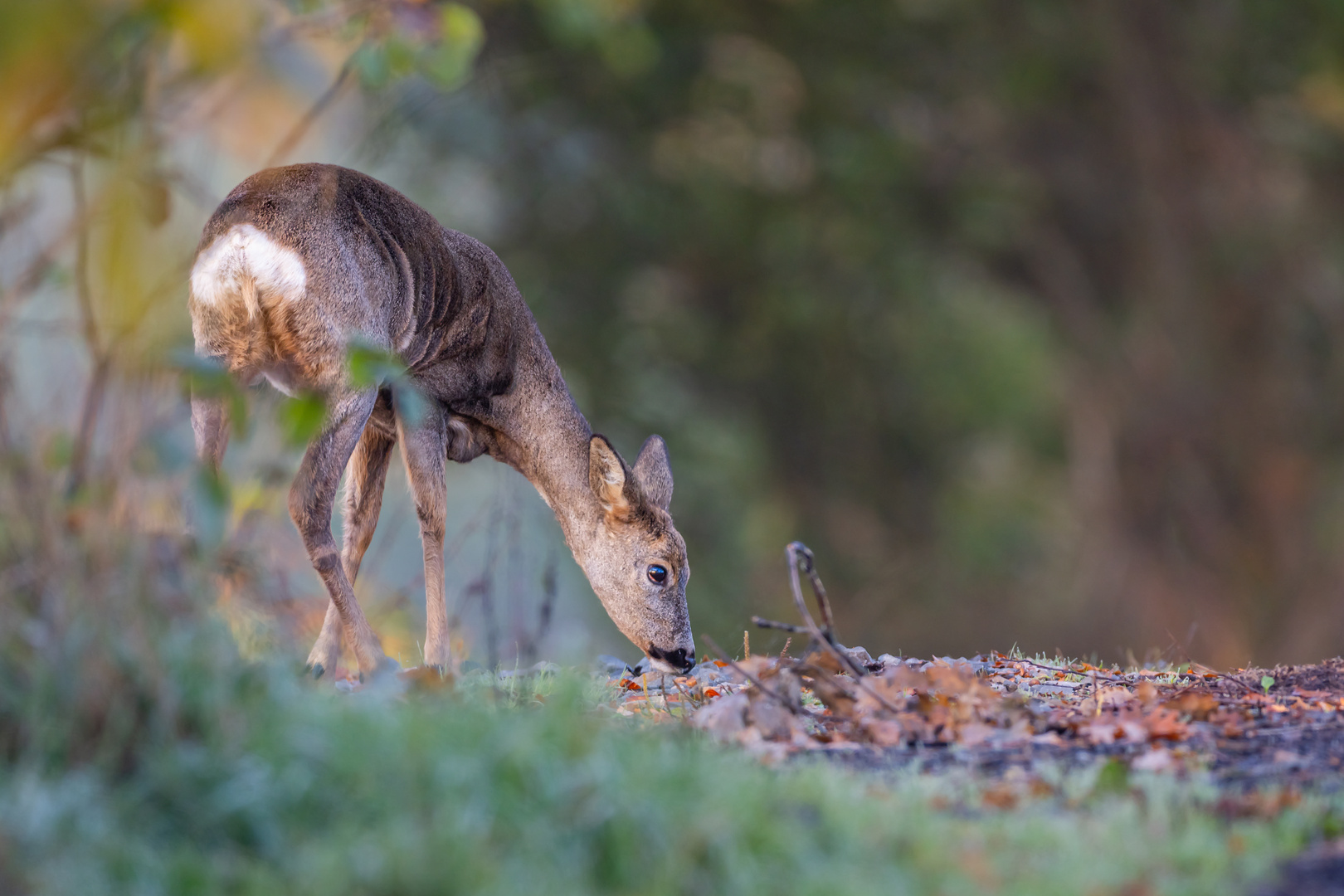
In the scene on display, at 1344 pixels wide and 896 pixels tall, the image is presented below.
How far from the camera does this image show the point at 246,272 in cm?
630

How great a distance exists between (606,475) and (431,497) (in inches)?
36.4

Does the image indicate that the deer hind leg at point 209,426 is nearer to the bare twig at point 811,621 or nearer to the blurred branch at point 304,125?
the blurred branch at point 304,125

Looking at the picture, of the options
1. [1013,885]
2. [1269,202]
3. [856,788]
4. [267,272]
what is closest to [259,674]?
[856,788]

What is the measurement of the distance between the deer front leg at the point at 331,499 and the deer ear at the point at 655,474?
6.36ft

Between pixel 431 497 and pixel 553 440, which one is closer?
pixel 431 497

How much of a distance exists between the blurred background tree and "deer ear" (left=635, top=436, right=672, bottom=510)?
6838 millimetres

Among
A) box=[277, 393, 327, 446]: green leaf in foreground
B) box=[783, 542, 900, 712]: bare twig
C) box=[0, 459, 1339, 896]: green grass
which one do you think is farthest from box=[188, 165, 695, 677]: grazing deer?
box=[277, 393, 327, 446]: green leaf in foreground

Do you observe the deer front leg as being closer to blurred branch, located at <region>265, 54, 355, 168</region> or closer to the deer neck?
the deer neck

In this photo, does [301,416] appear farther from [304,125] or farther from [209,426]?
[209,426]

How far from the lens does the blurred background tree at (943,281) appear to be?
1633 cm

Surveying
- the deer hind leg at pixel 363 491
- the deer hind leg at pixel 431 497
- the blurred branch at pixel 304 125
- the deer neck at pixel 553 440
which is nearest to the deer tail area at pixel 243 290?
the deer hind leg at pixel 431 497

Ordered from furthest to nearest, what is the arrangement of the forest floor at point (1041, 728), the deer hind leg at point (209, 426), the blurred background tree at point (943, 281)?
the blurred background tree at point (943, 281)
the deer hind leg at point (209, 426)
the forest floor at point (1041, 728)

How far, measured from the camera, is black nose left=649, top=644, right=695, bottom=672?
25.7 ft

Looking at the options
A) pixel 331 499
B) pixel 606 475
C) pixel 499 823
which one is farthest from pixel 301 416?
pixel 606 475
